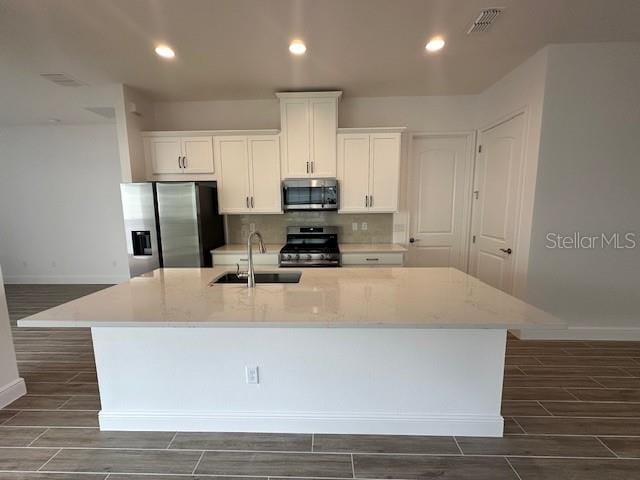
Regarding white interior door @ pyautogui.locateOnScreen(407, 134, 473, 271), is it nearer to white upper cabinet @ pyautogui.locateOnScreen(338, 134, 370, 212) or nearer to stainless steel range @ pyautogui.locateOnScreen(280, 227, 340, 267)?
white upper cabinet @ pyautogui.locateOnScreen(338, 134, 370, 212)

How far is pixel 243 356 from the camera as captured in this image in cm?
178

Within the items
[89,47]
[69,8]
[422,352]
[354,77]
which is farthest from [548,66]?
[89,47]

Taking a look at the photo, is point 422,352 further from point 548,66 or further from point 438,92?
point 438,92

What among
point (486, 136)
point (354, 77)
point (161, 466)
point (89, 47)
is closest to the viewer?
point (161, 466)

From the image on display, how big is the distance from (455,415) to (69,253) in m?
6.25

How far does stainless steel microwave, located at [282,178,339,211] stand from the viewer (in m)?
3.63

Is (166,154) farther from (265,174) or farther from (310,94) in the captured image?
(310,94)

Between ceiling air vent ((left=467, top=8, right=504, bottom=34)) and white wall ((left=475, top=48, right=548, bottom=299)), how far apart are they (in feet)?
2.63

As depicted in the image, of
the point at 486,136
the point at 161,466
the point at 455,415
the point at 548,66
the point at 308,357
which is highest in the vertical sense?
the point at 548,66

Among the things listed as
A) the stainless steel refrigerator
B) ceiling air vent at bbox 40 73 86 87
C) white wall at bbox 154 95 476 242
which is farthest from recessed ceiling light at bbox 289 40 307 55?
ceiling air vent at bbox 40 73 86 87

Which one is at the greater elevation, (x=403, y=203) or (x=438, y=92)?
(x=438, y=92)

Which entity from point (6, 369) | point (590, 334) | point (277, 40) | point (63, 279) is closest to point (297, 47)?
point (277, 40)

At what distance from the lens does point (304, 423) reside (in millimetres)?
1806

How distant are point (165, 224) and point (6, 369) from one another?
5.83ft
